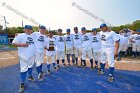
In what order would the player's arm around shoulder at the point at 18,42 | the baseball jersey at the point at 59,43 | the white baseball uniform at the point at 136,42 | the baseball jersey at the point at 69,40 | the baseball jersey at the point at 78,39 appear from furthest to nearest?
the white baseball uniform at the point at 136,42, the baseball jersey at the point at 69,40, the baseball jersey at the point at 78,39, the baseball jersey at the point at 59,43, the player's arm around shoulder at the point at 18,42

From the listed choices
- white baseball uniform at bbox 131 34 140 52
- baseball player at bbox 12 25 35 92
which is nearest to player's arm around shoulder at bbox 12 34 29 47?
baseball player at bbox 12 25 35 92

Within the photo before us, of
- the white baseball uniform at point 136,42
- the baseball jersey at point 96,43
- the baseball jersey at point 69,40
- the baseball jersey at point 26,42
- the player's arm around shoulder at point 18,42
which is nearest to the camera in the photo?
the player's arm around shoulder at point 18,42

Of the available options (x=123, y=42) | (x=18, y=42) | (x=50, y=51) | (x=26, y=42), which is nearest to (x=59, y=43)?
(x=50, y=51)

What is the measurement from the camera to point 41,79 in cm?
891

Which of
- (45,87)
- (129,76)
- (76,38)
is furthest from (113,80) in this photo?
(76,38)

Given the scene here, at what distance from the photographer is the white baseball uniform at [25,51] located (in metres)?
7.81

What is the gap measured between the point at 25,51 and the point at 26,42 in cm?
33

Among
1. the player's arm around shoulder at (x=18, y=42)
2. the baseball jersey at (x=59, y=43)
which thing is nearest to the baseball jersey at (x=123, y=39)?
the baseball jersey at (x=59, y=43)

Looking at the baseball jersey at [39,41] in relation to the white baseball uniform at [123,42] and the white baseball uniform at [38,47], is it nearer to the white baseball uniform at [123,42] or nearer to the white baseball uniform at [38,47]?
the white baseball uniform at [38,47]

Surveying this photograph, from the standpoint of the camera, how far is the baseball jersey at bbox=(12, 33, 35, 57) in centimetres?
785

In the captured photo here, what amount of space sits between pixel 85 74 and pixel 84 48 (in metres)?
2.06

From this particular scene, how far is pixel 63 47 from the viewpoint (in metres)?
11.9

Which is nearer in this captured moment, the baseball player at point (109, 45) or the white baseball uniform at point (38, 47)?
the baseball player at point (109, 45)

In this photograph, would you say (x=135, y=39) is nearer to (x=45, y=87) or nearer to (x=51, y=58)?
(x=51, y=58)
